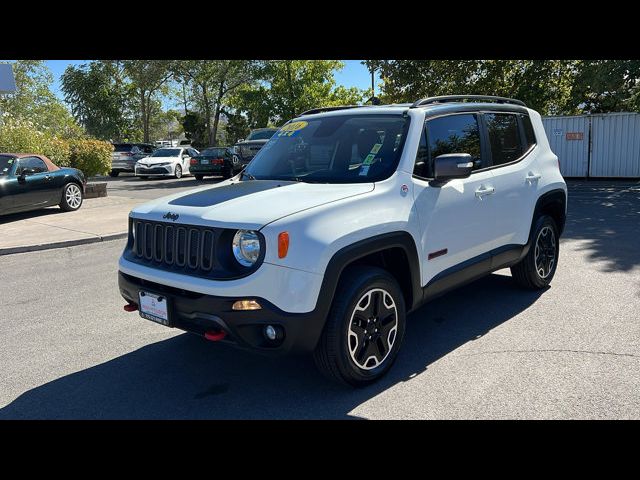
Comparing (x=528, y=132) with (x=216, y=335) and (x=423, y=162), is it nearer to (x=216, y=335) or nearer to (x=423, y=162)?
(x=423, y=162)

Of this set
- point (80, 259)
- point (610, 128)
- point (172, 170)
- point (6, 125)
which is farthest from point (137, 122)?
point (80, 259)

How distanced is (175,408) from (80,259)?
5.64 metres

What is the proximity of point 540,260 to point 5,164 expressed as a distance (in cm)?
1080

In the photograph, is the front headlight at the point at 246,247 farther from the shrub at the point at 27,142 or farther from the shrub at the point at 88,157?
the shrub at the point at 88,157

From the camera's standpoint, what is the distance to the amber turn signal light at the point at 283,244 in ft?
10.6

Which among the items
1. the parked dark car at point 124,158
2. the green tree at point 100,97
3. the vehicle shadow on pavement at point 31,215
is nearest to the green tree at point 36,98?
the green tree at point 100,97

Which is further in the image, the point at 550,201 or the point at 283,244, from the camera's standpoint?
the point at 550,201

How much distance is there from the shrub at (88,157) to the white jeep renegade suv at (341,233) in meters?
14.8

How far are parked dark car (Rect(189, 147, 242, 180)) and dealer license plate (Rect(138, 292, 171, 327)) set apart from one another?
20.1 meters

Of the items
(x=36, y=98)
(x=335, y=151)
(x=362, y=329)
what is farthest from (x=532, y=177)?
(x=36, y=98)

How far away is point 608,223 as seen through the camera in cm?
1005

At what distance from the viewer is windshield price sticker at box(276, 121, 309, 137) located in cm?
491
